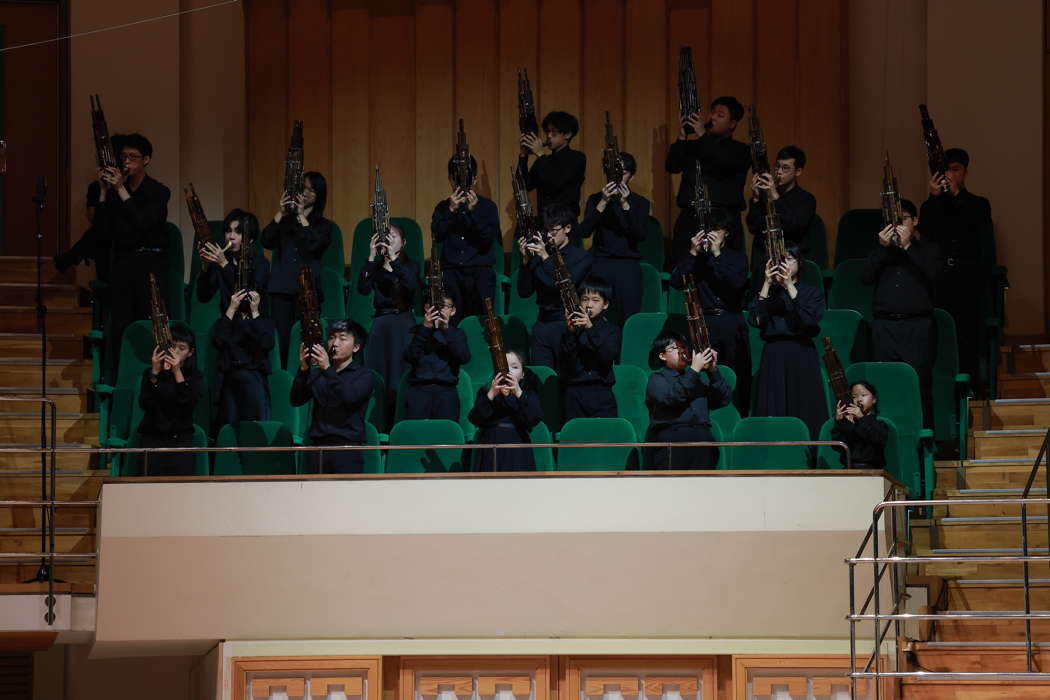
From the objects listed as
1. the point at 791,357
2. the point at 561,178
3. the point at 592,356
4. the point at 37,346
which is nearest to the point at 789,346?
the point at 791,357

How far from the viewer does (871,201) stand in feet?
24.8

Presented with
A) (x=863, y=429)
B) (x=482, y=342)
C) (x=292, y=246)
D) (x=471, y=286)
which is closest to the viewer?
(x=863, y=429)

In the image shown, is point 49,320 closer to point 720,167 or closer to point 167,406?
point 167,406

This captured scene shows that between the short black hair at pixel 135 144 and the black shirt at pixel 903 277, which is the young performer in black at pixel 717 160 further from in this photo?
the short black hair at pixel 135 144

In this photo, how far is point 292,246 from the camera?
6715 millimetres

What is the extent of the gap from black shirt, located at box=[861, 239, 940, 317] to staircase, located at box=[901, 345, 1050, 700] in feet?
1.40

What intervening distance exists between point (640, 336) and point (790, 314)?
54 centimetres

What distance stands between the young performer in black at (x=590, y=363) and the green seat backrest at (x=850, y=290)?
3.39ft

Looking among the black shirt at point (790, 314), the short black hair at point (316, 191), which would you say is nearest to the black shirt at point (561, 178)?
the short black hair at point (316, 191)

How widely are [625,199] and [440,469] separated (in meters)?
1.38

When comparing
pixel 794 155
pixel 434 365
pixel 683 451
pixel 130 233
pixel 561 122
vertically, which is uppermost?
pixel 561 122

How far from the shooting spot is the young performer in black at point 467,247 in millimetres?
6598

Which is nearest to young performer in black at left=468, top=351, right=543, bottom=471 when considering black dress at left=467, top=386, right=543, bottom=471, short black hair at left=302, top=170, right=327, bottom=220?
black dress at left=467, top=386, right=543, bottom=471

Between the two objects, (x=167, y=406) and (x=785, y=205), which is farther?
(x=785, y=205)
